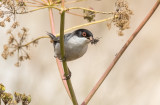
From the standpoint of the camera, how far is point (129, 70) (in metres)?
6.44

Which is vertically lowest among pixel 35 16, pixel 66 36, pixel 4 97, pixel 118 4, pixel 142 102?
pixel 142 102

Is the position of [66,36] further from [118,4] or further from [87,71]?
[87,71]

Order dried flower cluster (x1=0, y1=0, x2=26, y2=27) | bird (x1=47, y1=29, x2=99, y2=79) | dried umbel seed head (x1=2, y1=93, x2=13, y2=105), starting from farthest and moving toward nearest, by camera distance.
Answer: bird (x1=47, y1=29, x2=99, y2=79) → dried flower cluster (x1=0, y1=0, x2=26, y2=27) → dried umbel seed head (x1=2, y1=93, x2=13, y2=105)

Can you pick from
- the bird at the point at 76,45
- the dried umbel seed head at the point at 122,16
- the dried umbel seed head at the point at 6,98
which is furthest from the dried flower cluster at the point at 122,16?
the dried umbel seed head at the point at 6,98

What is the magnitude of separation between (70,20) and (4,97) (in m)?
4.03

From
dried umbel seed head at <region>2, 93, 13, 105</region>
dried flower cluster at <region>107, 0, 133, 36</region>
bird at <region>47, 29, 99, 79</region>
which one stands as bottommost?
bird at <region>47, 29, 99, 79</region>

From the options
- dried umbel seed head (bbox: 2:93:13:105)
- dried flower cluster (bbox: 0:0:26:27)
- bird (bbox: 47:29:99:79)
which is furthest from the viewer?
bird (bbox: 47:29:99:79)

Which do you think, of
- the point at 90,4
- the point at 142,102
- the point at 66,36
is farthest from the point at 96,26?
the point at 66,36

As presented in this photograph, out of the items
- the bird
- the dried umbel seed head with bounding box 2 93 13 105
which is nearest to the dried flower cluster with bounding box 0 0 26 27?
the dried umbel seed head with bounding box 2 93 13 105

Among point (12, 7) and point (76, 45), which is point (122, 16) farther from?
point (76, 45)

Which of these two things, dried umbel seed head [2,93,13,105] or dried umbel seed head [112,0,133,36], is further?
dried umbel seed head [112,0,133,36]

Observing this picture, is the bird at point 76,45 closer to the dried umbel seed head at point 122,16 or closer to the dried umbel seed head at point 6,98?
the dried umbel seed head at point 122,16

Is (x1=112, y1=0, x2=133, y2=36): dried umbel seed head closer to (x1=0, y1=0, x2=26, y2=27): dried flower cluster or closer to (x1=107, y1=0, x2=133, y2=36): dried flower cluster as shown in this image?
(x1=107, y1=0, x2=133, y2=36): dried flower cluster

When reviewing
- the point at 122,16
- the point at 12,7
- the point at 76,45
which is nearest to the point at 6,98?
the point at 12,7
